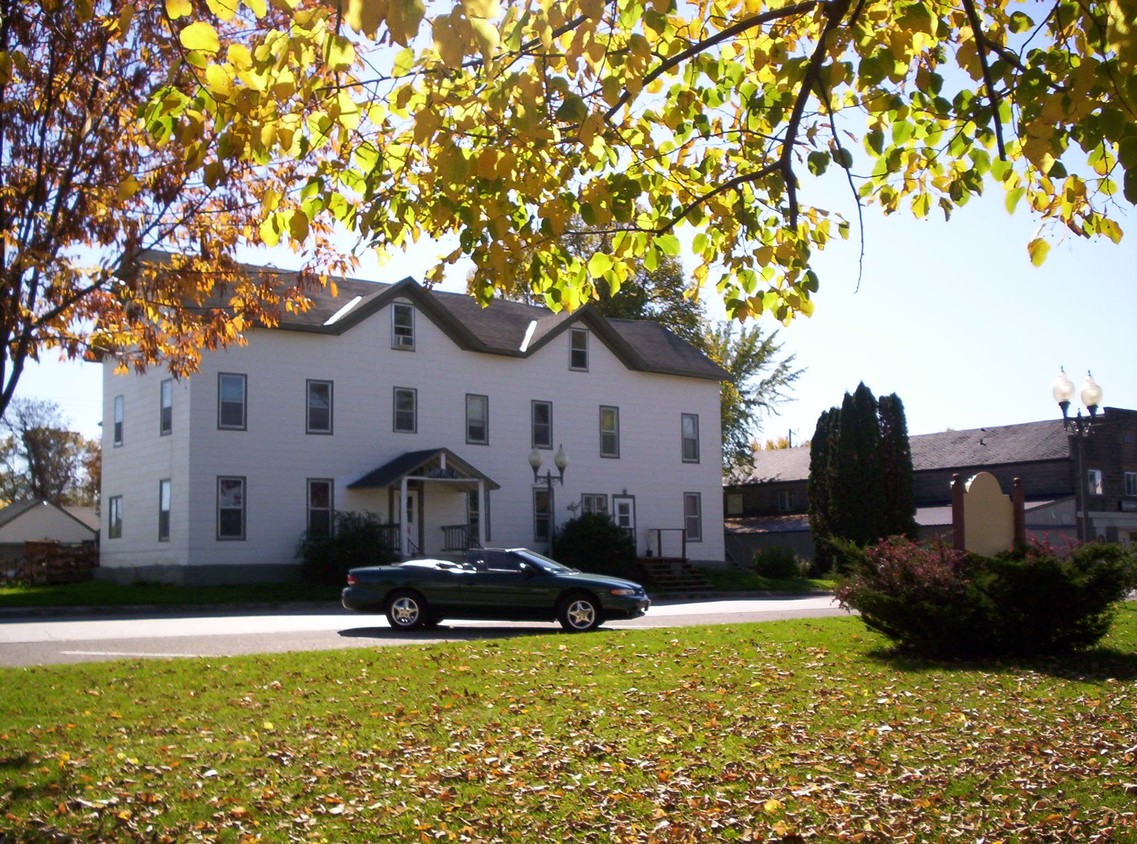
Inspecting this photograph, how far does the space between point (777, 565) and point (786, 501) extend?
852 inches

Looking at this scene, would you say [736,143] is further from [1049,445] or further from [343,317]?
[1049,445]

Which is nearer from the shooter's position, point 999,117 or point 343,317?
point 999,117

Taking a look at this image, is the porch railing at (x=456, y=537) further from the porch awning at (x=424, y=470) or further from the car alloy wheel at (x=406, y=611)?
the car alloy wheel at (x=406, y=611)

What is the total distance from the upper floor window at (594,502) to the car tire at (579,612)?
2075 cm

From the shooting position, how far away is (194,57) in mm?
6258

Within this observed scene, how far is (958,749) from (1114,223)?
3880 mm

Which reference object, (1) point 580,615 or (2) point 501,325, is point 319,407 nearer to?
(2) point 501,325

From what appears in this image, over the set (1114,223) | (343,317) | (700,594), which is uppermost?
(343,317)

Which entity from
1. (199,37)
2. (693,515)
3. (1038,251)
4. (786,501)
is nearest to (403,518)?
(693,515)

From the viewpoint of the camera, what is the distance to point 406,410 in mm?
38094

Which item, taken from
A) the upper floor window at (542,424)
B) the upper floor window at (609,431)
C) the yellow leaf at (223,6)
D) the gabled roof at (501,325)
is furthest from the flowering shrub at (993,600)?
the upper floor window at (609,431)

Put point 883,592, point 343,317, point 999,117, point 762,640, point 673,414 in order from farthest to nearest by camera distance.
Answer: point 673,414 → point 343,317 → point 762,640 → point 883,592 → point 999,117

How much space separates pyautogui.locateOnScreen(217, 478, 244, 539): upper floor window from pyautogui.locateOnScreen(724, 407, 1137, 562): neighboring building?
29.5 meters

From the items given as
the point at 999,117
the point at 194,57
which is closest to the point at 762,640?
the point at 999,117
